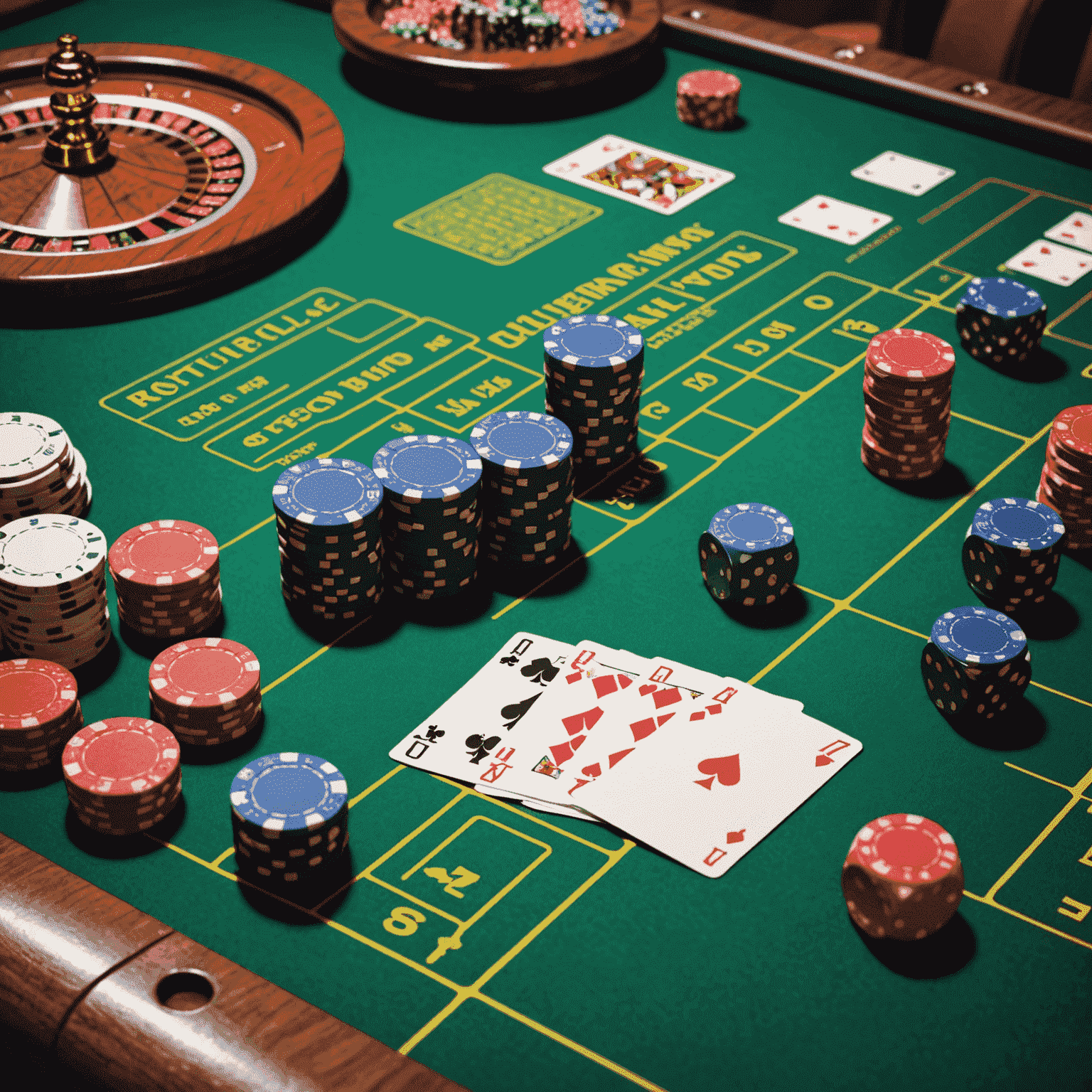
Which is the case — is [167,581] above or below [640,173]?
below

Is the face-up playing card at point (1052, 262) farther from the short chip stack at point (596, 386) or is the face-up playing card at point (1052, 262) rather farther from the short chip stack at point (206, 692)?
the short chip stack at point (206, 692)

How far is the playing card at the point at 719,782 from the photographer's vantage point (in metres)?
2.70

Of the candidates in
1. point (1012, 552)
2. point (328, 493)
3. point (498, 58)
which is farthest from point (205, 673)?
point (498, 58)

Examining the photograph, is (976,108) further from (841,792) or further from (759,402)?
(841,792)

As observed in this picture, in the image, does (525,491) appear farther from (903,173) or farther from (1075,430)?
(903,173)

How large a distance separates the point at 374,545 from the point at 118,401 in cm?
115

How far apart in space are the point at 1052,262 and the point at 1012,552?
1.75m

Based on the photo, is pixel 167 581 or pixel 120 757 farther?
pixel 167 581

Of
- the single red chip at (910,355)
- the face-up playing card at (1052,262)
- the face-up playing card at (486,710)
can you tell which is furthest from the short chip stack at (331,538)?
the face-up playing card at (1052,262)

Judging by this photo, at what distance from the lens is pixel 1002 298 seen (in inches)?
161

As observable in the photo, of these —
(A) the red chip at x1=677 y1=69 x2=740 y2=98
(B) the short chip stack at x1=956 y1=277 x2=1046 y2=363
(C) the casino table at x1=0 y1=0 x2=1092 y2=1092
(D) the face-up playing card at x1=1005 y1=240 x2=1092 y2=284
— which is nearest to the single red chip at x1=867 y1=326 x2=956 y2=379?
(C) the casino table at x1=0 y1=0 x2=1092 y2=1092

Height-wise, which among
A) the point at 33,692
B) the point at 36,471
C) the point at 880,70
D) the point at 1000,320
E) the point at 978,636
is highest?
the point at 880,70

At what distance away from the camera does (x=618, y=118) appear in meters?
5.36

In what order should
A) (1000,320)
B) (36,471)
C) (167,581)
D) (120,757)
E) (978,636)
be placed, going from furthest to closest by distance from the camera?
(1000,320)
(36,471)
(167,581)
(978,636)
(120,757)
